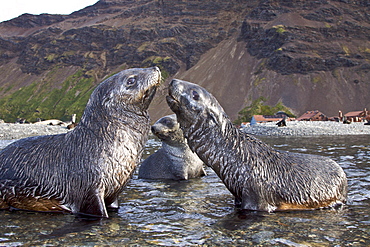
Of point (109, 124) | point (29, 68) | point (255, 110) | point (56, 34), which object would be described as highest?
point (56, 34)

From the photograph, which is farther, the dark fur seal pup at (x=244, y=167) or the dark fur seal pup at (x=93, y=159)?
the dark fur seal pup at (x=244, y=167)

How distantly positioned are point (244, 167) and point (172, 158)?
4.52 meters

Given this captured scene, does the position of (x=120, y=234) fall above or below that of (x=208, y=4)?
below

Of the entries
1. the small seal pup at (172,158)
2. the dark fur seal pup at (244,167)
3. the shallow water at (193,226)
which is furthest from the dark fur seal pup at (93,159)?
the small seal pup at (172,158)

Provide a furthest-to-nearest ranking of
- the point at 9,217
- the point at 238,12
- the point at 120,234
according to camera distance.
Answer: the point at 238,12 < the point at 9,217 < the point at 120,234

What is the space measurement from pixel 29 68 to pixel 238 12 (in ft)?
346

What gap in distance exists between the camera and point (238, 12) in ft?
563

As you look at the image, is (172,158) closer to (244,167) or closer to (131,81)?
(244,167)

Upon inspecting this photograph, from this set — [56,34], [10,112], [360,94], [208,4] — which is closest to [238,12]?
[208,4]

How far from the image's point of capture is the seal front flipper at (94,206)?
18.9 feet

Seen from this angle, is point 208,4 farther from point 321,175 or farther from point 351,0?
point 321,175

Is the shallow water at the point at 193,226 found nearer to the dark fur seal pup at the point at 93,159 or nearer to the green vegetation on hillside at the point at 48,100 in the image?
the dark fur seal pup at the point at 93,159

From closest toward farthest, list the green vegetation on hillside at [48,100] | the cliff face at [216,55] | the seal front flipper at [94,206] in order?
1. the seal front flipper at [94,206]
2. the cliff face at [216,55]
3. the green vegetation on hillside at [48,100]

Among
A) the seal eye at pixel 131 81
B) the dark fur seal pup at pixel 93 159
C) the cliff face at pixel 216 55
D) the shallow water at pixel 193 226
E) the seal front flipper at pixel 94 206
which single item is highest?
the cliff face at pixel 216 55
